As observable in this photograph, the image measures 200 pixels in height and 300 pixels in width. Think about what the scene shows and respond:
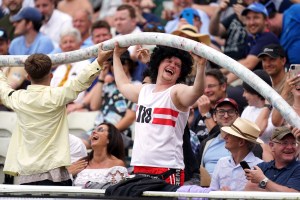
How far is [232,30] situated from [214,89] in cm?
213

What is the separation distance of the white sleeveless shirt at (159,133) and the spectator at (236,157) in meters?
0.59

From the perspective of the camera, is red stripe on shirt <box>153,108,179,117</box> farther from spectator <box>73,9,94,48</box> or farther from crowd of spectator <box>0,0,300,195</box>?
spectator <box>73,9,94,48</box>

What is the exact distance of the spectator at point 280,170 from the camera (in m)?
8.29

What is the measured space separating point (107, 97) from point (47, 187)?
422cm

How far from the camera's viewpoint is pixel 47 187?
806 cm

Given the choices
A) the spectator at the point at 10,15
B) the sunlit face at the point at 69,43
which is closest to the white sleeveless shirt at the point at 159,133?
the sunlit face at the point at 69,43

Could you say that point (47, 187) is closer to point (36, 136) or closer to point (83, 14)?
point (36, 136)

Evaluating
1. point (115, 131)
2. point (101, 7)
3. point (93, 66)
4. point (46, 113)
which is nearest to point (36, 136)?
point (46, 113)

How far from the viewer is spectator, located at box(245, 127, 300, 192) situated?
829cm

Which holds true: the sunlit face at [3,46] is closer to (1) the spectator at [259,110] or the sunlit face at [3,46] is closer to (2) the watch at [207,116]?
(2) the watch at [207,116]

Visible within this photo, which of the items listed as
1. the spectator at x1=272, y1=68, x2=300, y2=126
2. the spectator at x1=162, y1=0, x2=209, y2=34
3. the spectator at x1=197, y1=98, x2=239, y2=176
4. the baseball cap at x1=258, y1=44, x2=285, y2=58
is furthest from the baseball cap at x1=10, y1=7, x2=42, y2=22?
the spectator at x1=272, y1=68, x2=300, y2=126

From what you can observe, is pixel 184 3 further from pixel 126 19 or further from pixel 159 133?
pixel 159 133

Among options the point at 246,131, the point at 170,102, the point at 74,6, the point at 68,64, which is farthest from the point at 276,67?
the point at 74,6

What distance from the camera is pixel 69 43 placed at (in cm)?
1345
